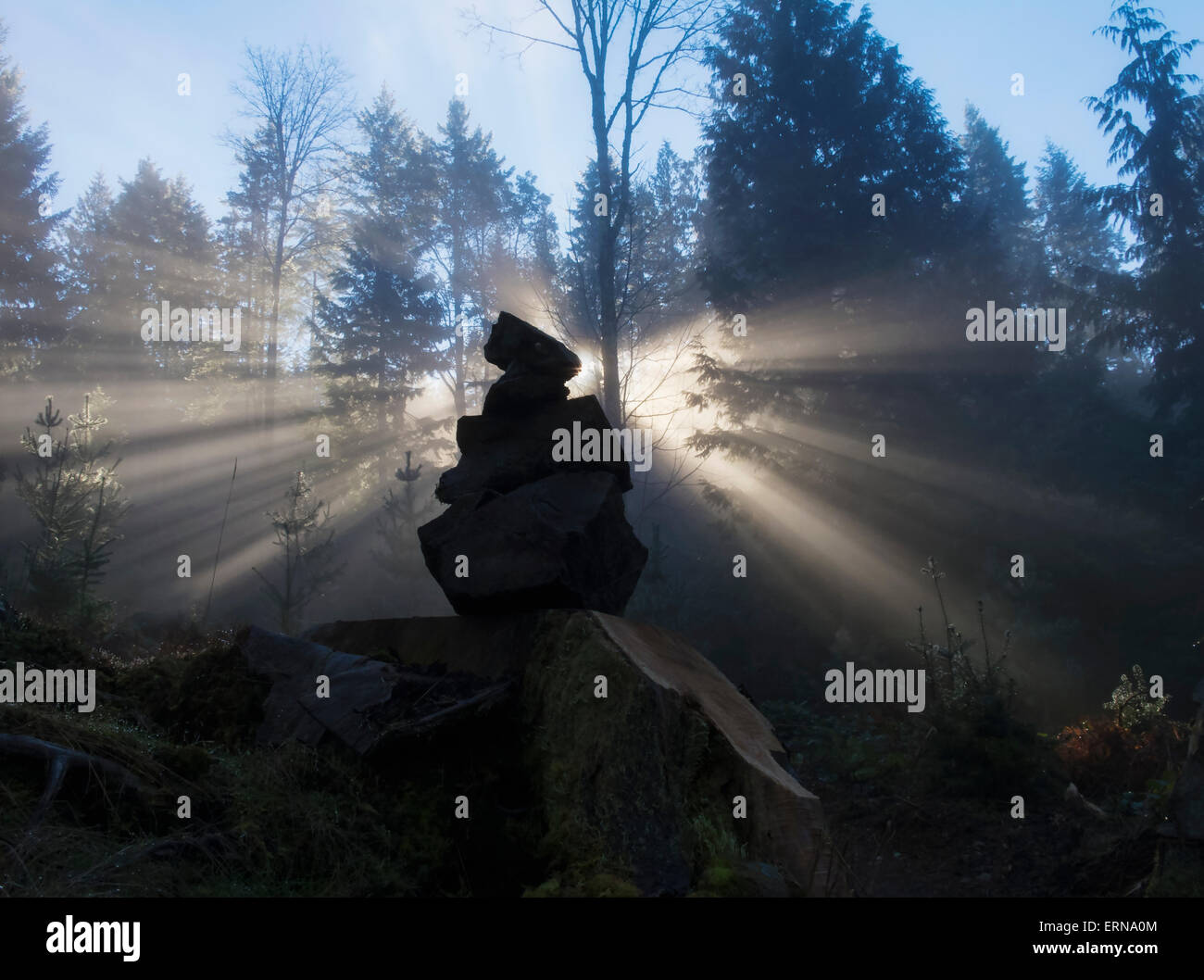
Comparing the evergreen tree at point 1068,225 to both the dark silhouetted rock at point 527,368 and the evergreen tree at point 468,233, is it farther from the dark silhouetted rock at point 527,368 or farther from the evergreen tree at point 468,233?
the dark silhouetted rock at point 527,368

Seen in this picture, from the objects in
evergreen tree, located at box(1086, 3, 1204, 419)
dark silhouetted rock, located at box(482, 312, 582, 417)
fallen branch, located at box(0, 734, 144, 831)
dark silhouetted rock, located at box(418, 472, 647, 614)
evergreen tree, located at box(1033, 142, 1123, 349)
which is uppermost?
evergreen tree, located at box(1033, 142, 1123, 349)

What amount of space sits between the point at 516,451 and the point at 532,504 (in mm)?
826

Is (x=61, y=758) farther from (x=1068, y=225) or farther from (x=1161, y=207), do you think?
(x=1068, y=225)

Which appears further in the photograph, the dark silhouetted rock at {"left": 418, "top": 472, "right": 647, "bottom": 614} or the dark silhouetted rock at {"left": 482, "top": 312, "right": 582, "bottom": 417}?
the dark silhouetted rock at {"left": 482, "top": 312, "right": 582, "bottom": 417}

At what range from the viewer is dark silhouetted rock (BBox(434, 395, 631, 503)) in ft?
21.0

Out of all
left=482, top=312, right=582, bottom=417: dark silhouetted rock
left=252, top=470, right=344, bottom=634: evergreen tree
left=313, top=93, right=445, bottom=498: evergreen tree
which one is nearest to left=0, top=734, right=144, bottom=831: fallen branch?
left=482, top=312, right=582, bottom=417: dark silhouetted rock

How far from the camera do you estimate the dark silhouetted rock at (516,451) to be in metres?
6.41

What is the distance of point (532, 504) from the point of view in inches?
231

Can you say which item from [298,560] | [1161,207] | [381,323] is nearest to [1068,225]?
[1161,207]

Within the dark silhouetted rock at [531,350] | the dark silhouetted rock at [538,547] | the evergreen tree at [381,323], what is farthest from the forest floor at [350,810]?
the evergreen tree at [381,323]

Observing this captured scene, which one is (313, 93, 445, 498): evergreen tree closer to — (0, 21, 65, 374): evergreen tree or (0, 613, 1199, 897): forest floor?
(0, 21, 65, 374): evergreen tree

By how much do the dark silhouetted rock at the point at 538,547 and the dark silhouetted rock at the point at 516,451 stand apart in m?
0.21
